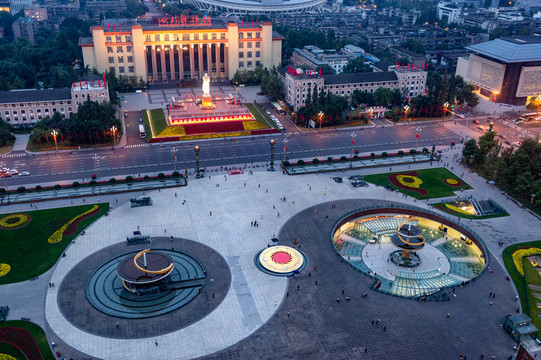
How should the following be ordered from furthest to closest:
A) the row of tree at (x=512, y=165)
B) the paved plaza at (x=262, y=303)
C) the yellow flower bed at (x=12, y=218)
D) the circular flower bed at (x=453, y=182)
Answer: the circular flower bed at (x=453, y=182) < the row of tree at (x=512, y=165) < the yellow flower bed at (x=12, y=218) < the paved plaza at (x=262, y=303)

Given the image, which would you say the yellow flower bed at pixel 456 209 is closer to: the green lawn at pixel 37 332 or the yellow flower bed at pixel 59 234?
the yellow flower bed at pixel 59 234

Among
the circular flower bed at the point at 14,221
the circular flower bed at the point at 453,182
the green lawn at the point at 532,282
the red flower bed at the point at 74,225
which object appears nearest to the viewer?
the green lawn at the point at 532,282

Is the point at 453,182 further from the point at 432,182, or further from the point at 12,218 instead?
the point at 12,218

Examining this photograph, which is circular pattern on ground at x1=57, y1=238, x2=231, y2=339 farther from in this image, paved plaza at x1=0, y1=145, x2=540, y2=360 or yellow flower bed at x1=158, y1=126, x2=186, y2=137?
yellow flower bed at x1=158, y1=126, x2=186, y2=137

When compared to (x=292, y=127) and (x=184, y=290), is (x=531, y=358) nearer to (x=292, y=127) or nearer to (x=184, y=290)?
(x=184, y=290)

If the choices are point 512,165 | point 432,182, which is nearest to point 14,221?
point 432,182

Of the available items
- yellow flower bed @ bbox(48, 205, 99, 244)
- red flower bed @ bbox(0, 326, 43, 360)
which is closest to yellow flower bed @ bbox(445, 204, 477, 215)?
yellow flower bed @ bbox(48, 205, 99, 244)

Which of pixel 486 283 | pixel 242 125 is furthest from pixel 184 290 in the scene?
pixel 242 125

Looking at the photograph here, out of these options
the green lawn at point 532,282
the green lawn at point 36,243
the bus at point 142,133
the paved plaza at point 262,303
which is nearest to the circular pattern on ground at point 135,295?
the paved plaza at point 262,303
